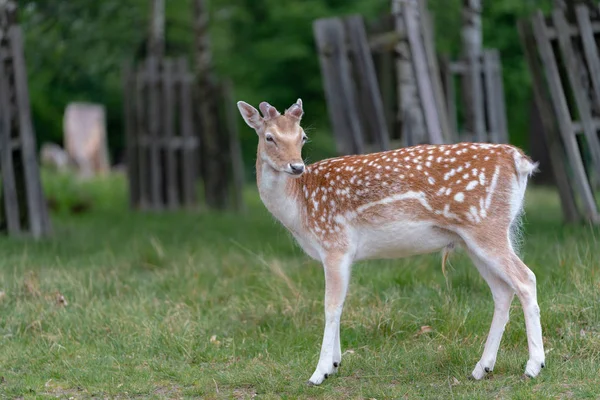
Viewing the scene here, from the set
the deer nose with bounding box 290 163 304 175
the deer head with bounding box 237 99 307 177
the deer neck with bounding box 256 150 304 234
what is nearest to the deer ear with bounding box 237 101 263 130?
the deer head with bounding box 237 99 307 177

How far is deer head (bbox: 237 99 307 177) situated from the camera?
576 centimetres

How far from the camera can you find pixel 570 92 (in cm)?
1042

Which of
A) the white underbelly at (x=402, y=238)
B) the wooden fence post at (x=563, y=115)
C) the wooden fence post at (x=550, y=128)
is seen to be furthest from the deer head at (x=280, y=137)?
the wooden fence post at (x=550, y=128)

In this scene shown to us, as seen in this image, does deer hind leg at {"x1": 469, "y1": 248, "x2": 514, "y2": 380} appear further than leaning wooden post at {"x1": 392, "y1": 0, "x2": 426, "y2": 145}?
No

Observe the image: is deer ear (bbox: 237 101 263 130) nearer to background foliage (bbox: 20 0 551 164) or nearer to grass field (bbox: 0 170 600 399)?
grass field (bbox: 0 170 600 399)

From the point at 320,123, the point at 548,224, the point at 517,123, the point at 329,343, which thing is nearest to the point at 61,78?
the point at 548,224

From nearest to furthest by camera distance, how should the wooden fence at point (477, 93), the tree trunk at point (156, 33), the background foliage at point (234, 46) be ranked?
the wooden fence at point (477, 93)
the background foliage at point (234, 46)
the tree trunk at point (156, 33)

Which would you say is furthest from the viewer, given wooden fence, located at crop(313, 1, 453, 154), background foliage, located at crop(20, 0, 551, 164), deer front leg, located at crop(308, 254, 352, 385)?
background foliage, located at crop(20, 0, 551, 164)

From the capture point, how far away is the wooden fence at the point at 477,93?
13.1 meters

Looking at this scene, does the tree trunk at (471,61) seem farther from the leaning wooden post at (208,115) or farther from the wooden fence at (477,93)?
the leaning wooden post at (208,115)

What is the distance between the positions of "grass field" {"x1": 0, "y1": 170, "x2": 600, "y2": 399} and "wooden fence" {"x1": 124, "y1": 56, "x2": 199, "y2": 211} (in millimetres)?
7134

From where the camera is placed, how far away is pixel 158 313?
7.24 meters

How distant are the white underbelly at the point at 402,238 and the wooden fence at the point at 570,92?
174 inches

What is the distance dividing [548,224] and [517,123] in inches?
714
